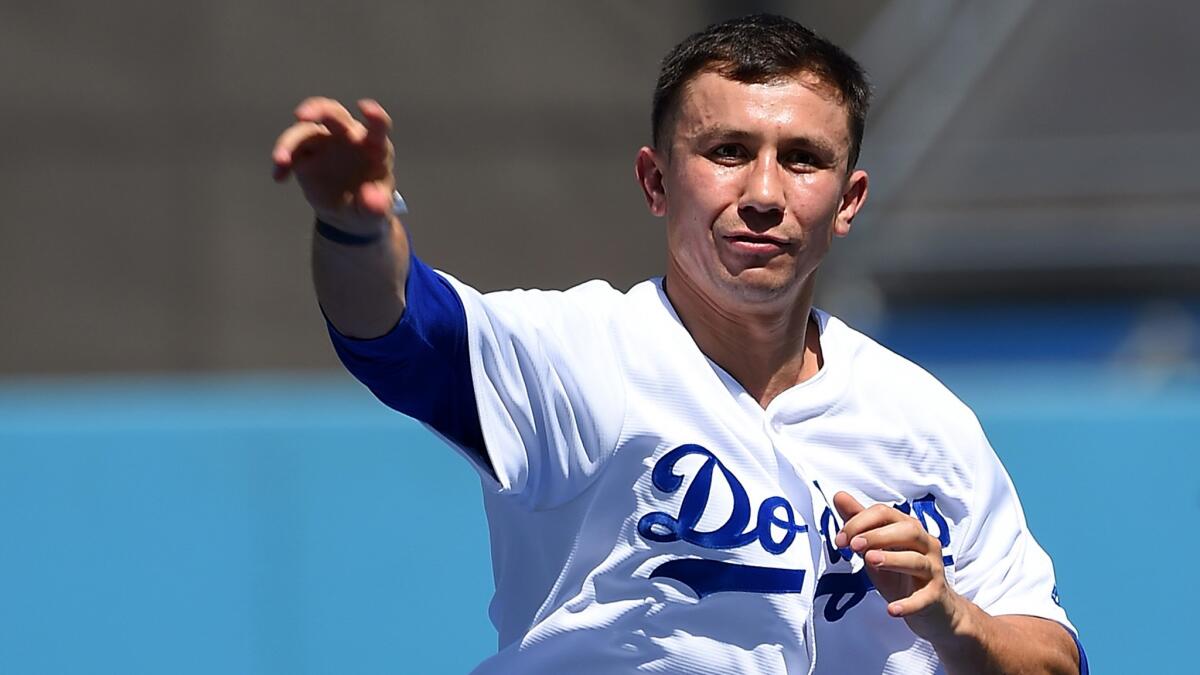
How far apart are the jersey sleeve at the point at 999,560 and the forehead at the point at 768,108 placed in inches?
18.1

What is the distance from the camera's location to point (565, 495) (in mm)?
1607

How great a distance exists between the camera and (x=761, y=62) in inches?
68.2

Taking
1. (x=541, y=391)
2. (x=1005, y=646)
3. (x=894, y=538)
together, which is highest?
(x=541, y=391)

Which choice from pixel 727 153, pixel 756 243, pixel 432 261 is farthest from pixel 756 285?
pixel 432 261

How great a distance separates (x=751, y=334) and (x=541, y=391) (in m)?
0.35

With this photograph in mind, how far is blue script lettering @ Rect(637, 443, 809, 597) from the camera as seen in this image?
5.35 ft

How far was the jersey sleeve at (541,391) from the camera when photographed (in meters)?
1.49

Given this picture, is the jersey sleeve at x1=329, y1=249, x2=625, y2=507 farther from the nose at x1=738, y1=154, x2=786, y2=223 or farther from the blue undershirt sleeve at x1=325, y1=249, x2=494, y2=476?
the nose at x1=738, y1=154, x2=786, y2=223

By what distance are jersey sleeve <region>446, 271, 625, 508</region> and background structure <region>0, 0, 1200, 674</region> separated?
1.41m

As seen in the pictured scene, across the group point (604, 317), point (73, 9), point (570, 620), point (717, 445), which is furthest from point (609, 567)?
point (73, 9)

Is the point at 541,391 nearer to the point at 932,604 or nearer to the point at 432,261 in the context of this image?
the point at 932,604

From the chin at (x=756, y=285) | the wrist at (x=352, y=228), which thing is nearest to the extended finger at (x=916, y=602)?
the chin at (x=756, y=285)

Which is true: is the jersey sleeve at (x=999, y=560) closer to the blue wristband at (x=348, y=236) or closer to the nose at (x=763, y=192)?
the nose at (x=763, y=192)

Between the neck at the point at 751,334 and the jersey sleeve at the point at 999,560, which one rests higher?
the neck at the point at 751,334
